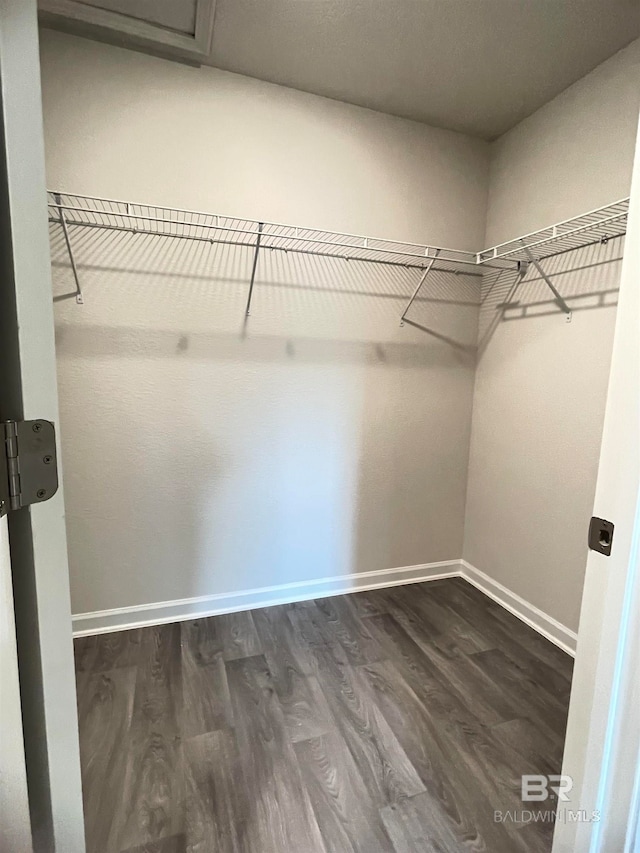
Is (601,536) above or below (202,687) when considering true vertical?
above

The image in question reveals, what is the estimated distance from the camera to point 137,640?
2023 millimetres

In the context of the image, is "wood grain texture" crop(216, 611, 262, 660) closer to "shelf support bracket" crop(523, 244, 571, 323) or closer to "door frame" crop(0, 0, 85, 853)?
"door frame" crop(0, 0, 85, 853)

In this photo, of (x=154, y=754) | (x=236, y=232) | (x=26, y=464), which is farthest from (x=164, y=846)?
(x=236, y=232)

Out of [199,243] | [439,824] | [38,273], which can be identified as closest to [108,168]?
[199,243]

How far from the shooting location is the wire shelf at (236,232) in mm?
1777

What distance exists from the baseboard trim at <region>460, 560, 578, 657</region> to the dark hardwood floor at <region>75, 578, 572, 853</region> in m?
0.05

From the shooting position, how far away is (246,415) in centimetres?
216

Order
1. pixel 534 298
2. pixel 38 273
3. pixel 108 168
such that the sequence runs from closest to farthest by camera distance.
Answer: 1. pixel 38 273
2. pixel 108 168
3. pixel 534 298

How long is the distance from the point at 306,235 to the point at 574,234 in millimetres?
1219

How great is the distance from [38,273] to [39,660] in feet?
1.56

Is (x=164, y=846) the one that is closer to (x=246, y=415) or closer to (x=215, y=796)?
(x=215, y=796)

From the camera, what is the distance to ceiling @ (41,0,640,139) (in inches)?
62.9

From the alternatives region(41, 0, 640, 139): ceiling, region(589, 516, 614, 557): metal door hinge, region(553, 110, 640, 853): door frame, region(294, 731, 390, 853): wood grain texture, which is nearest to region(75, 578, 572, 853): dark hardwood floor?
region(294, 731, 390, 853): wood grain texture

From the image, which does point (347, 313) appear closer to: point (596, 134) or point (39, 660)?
point (596, 134)
